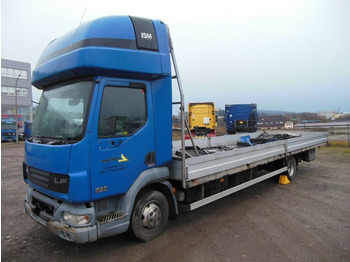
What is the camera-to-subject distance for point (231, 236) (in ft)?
12.2

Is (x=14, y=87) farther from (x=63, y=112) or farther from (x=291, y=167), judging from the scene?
(x=291, y=167)

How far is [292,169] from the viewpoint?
7.11 meters

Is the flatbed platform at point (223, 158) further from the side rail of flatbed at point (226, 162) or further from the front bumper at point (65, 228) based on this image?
the front bumper at point (65, 228)

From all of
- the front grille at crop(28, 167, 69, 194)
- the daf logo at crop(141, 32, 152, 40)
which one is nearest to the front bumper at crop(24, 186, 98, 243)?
the front grille at crop(28, 167, 69, 194)

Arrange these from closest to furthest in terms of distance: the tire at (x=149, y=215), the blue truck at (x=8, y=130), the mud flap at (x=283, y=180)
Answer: the tire at (x=149, y=215), the mud flap at (x=283, y=180), the blue truck at (x=8, y=130)

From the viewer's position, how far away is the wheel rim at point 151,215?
3448mm

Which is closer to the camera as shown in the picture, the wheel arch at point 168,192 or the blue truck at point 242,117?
the wheel arch at point 168,192

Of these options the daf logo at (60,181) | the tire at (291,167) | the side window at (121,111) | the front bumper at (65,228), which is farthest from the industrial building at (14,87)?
the side window at (121,111)

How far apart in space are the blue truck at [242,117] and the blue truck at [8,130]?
22.1 m

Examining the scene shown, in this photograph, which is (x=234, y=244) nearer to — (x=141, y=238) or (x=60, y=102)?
(x=141, y=238)

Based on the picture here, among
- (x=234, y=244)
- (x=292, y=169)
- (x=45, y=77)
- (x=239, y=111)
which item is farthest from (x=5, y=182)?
(x=239, y=111)

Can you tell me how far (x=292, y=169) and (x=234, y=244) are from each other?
14.9ft

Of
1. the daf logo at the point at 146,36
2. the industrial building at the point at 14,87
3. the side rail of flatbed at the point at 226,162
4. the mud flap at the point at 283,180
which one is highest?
the industrial building at the point at 14,87

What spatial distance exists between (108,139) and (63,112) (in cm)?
78
